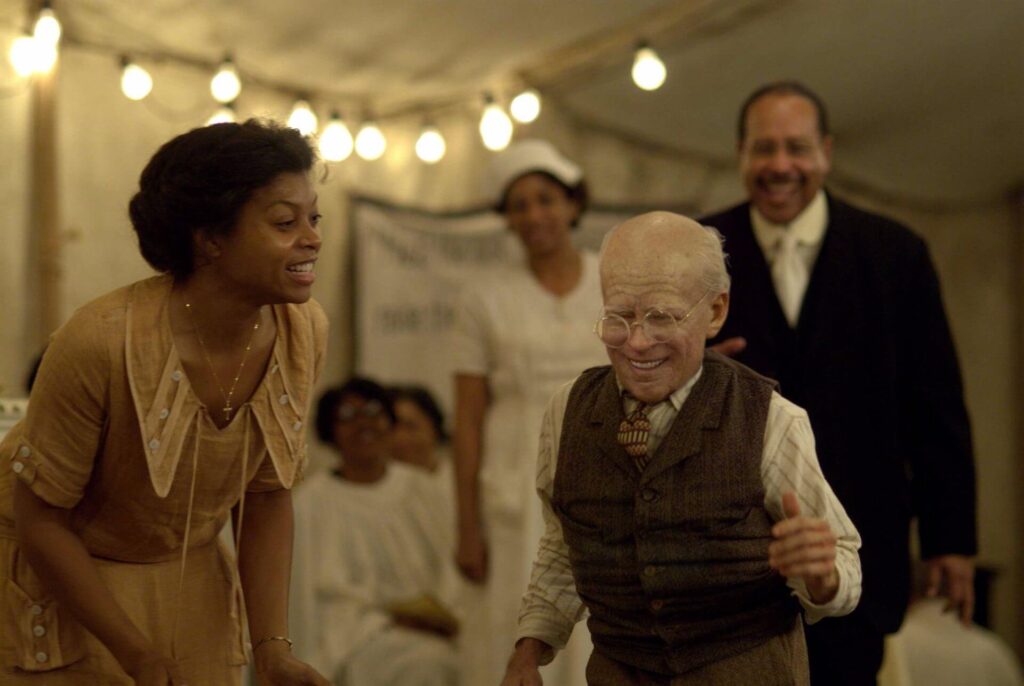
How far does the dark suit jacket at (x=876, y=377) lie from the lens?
3092mm

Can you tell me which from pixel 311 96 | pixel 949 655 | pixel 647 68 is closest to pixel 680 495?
pixel 949 655

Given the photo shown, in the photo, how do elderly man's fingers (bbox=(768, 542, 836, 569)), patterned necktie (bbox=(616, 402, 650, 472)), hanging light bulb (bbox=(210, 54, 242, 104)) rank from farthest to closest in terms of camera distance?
hanging light bulb (bbox=(210, 54, 242, 104)), patterned necktie (bbox=(616, 402, 650, 472)), elderly man's fingers (bbox=(768, 542, 836, 569))

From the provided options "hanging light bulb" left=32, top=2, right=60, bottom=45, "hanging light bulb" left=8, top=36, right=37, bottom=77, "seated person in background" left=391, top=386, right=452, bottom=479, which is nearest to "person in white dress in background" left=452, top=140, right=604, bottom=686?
"hanging light bulb" left=32, top=2, right=60, bottom=45

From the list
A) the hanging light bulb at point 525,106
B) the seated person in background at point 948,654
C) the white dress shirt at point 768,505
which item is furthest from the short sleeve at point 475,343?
the hanging light bulb at point 525,106

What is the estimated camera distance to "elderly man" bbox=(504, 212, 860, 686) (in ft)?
7.09

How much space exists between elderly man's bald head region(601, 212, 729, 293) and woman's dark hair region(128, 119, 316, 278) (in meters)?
0.60

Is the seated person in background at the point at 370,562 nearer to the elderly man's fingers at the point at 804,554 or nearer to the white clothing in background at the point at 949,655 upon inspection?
the white clothing in background at the point at 949,655

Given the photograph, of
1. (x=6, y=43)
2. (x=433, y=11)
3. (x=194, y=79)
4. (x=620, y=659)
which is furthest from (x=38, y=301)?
(x=620, y=659)

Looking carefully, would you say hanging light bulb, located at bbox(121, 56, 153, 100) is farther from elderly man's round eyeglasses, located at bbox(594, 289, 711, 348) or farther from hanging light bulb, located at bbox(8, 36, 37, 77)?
elderly man's round eyeglasses, located at bbox(594, 289, 711, 348)

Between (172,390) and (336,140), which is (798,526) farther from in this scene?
(336,140)

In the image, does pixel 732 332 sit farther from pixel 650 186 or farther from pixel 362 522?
pixel 650 186

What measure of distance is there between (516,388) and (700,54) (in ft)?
9.61

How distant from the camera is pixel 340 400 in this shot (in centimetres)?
628

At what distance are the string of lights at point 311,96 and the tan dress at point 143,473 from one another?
2973mm
